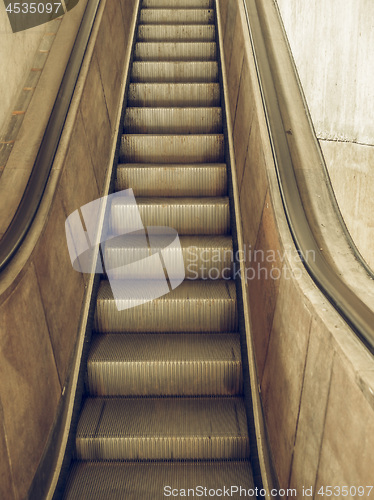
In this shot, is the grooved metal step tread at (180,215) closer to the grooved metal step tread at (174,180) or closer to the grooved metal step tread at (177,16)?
the grooved metal step tread at (174,180)

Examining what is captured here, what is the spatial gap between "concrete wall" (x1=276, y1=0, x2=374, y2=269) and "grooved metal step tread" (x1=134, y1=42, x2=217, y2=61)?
2.55 feet

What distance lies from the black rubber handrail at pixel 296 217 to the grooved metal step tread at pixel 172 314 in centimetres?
75

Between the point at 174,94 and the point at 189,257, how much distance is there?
5.47 feet

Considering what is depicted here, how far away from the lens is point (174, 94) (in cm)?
342

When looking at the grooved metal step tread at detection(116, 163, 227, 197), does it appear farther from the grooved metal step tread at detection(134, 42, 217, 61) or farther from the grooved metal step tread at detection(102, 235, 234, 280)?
the grooved metal step tread at detection(134, 42, 217, 61)

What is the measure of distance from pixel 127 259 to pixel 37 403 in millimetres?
1097

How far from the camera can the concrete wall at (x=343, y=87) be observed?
244cm

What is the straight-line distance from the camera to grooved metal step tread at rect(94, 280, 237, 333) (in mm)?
2422

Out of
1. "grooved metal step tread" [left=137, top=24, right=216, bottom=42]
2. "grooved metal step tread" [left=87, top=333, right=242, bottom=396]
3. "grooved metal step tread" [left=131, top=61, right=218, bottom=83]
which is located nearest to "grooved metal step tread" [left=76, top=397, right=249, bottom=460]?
"grooved metal step tread" [left=87, top=333, right=242, bottom=396]

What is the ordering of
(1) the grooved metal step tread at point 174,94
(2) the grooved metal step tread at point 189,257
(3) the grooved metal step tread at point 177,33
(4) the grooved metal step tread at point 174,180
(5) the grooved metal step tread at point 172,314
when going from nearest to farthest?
(5) the grooved metal step tread at point 172,314 < (2) the grooved metal step tread at point 189,257 < (4) the grooved metal step tread at point 174,180 < (1) the grooved metal step tread at point 174,94 < (3) the grooved metal step tread at point 177,33

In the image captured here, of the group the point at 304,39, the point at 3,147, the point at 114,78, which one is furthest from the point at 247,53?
the point at 3,147

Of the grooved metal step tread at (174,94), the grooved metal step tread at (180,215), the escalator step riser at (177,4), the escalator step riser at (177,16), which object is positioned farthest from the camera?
the escalator step riser at (177,4)

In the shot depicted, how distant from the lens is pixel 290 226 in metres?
1.84

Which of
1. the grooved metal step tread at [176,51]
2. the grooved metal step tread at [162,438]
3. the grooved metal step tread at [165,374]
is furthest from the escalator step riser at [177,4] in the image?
the grooved metal step tread at [162,438]
